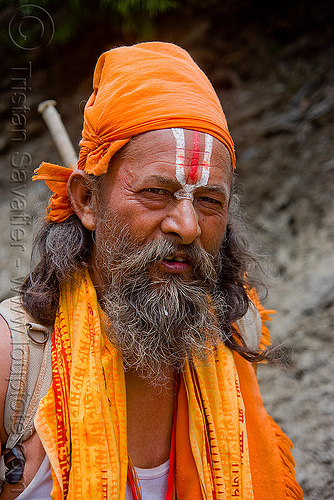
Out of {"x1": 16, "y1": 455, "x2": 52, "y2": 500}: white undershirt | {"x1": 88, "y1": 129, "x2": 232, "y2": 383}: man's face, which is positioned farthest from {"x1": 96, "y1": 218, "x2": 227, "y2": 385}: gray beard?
{"x1": 16, "y1": 455, "x2": 52, "y2": 500}: white undershirt

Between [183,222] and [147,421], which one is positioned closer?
[183,222]

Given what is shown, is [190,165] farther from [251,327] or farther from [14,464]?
[14,464]

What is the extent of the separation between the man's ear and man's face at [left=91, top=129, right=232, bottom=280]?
0.45ft

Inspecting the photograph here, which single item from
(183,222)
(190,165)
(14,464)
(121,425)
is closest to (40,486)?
(14,464)

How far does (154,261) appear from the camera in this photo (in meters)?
1.70

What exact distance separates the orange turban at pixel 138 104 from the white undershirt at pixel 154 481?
1193 mm

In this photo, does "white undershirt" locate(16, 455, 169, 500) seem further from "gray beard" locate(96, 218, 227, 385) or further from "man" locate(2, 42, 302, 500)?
"gray beard" locate(96, 218, 227, 385)

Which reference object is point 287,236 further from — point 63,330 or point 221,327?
point 63,330

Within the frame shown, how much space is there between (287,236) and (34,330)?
3286 mm

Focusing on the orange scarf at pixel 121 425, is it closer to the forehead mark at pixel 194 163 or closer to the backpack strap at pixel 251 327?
the backpack strap at pixel 251 327

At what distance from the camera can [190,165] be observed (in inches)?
67.5

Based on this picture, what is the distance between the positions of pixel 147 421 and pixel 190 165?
1137 mm

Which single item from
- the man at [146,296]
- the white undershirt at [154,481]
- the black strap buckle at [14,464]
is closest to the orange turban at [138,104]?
the man at [146,296]

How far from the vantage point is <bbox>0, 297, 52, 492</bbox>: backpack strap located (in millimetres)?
1477
